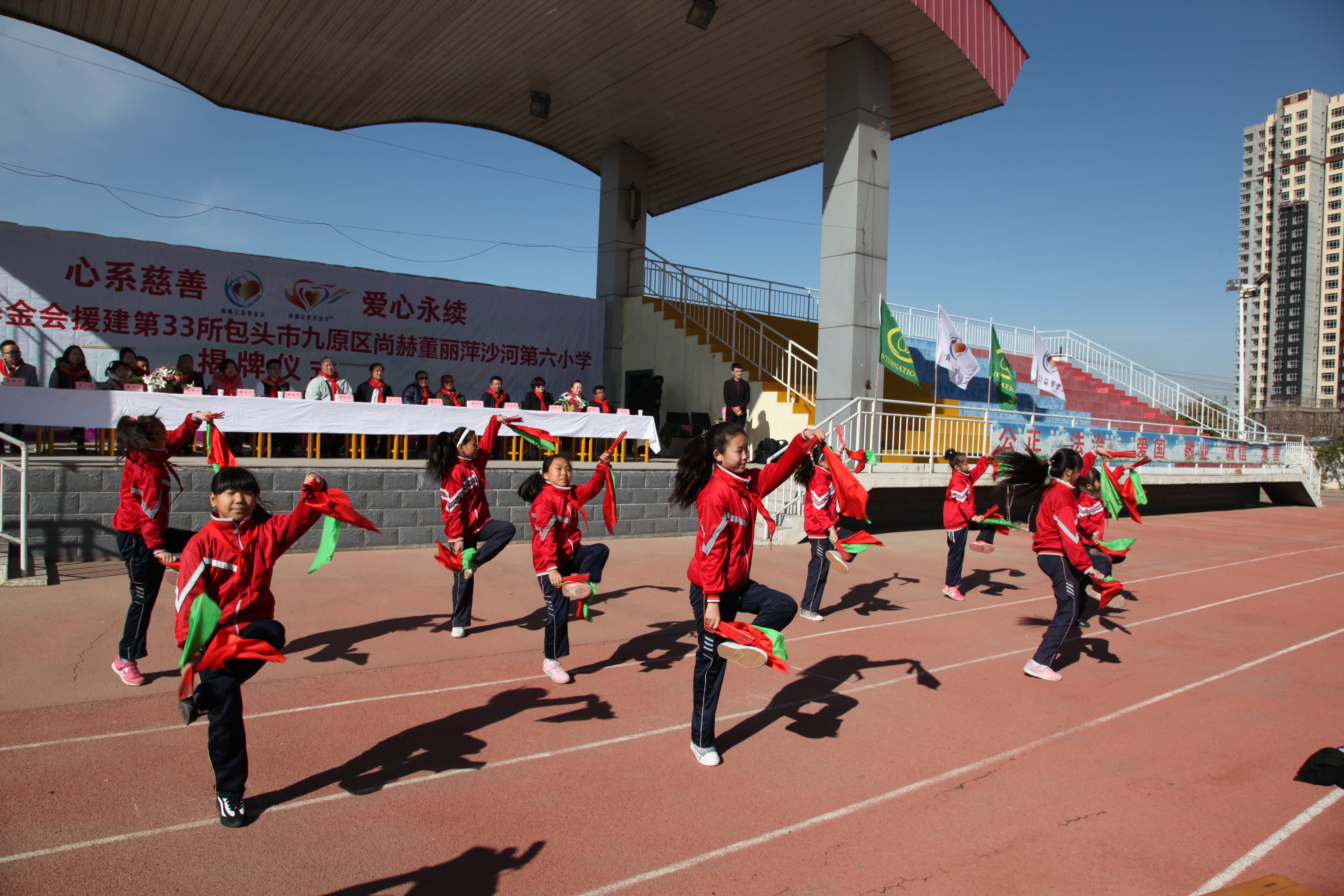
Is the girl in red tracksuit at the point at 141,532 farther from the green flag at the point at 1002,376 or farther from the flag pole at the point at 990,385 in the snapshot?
the green flag at the point at 1002,376

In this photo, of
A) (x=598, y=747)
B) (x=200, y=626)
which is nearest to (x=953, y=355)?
(x=598, y=747)

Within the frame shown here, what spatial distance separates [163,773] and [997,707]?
516 centimetres

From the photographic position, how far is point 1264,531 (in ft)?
61.5

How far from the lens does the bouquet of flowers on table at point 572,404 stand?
13531mm

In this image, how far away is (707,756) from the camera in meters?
4.47

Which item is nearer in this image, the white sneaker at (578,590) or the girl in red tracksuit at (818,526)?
the white sneaker at (578,590)

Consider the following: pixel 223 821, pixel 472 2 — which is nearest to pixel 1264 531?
pixel 472 2

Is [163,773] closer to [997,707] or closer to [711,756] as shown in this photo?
[711,756]

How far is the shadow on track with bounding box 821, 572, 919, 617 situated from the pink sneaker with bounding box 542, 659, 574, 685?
11.6 ft

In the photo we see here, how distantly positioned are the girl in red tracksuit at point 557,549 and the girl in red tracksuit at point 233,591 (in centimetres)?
200

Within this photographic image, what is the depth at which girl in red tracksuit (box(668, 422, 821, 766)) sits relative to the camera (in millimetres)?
4422

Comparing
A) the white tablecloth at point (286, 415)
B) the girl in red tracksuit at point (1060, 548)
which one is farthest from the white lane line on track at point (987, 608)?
the white tablecloth at point (286, 415)

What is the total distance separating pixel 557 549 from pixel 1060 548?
4.14 metres

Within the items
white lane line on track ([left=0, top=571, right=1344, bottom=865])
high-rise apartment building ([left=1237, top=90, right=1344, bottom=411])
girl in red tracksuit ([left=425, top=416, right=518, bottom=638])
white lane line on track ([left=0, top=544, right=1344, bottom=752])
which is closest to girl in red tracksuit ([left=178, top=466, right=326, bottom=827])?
white lane line on track ([left=0, top=571, right=1344, bottom=865])
